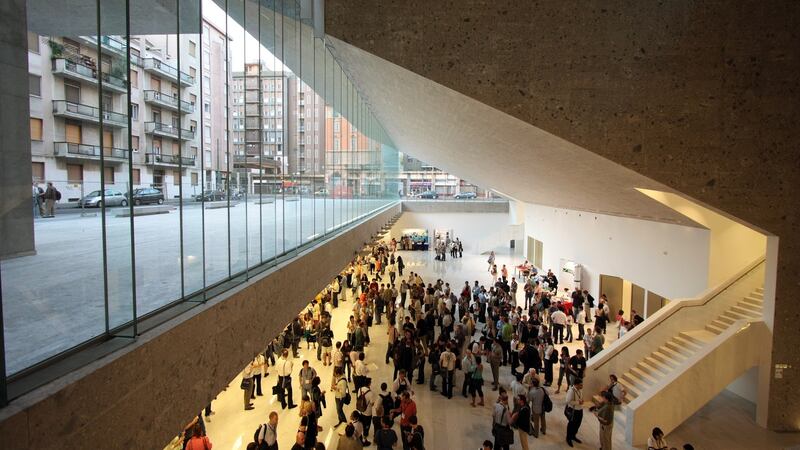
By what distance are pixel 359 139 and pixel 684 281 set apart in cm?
1141

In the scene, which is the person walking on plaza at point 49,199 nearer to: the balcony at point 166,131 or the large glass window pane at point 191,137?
the balcony at point 166,131

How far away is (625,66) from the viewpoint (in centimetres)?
742

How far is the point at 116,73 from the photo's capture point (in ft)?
10.9

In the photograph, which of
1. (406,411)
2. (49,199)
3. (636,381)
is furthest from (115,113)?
(636,381)

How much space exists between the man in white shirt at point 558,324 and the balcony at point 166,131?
475 inches

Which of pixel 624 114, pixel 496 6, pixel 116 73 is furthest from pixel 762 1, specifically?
pixel 116 73

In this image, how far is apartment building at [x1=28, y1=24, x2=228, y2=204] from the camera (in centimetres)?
258

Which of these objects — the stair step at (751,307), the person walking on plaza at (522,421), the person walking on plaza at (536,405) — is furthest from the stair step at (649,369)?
the person walking on plaza at (522,421)

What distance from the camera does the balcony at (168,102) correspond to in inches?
150

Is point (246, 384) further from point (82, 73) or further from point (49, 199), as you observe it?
point (82, 73)

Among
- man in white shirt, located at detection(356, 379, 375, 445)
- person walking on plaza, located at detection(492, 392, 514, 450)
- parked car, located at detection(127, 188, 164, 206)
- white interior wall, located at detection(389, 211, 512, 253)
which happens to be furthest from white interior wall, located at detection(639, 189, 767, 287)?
white interior wall, located at detection(389, 211, 512, 253)

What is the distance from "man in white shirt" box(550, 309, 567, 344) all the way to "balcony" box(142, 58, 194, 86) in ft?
40.2

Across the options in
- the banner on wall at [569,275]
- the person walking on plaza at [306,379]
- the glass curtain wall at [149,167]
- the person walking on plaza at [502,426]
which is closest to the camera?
the glass curtain wall at [149,167]

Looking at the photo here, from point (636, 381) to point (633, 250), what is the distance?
5.31 m
